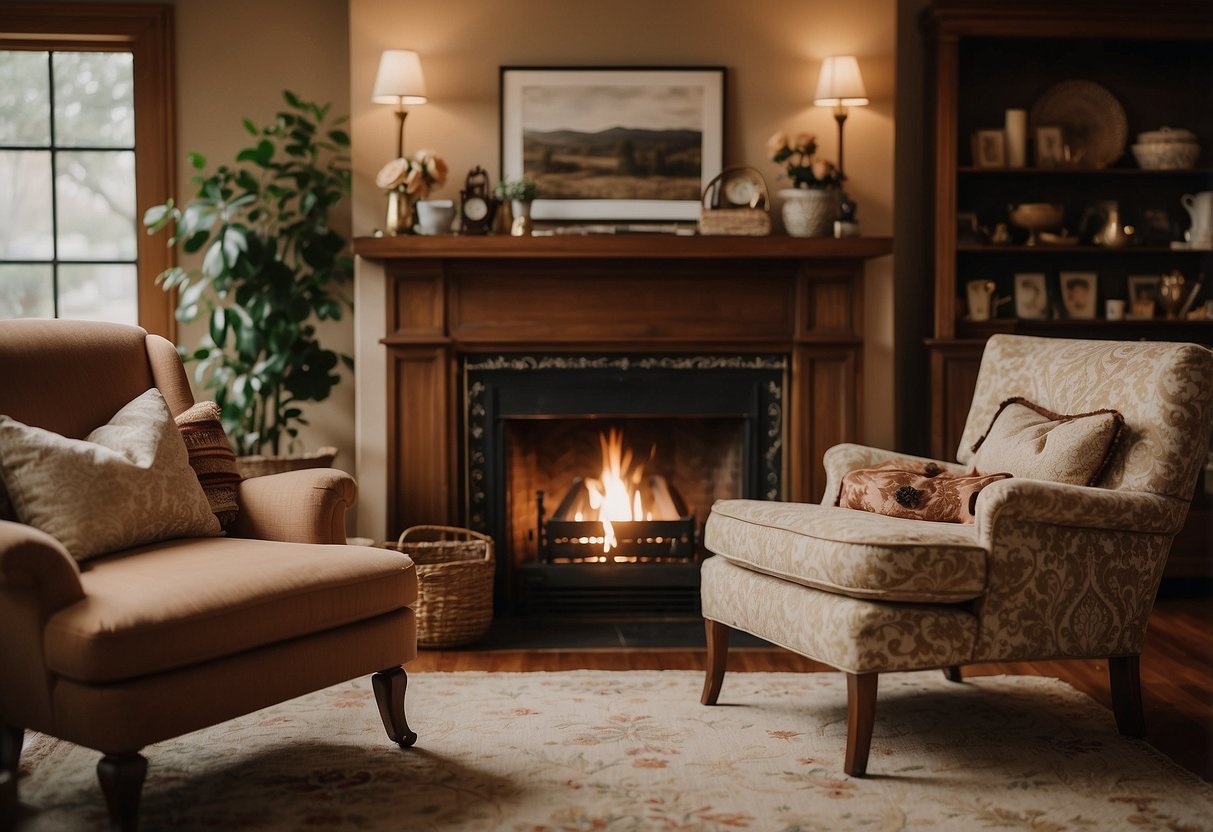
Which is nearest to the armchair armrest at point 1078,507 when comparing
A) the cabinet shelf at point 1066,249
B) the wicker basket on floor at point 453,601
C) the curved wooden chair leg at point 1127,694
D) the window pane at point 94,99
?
the curved wooden chair leg at point 1127,694

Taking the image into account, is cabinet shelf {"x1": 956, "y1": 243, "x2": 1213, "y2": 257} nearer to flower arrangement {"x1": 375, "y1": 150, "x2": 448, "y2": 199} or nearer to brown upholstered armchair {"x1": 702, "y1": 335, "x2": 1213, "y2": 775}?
brown upholstered armchair {"x1": 702, "y1": 335, "x2": 1213, "y2": 775}

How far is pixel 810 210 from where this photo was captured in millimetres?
3744

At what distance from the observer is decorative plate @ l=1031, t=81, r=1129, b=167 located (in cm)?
430

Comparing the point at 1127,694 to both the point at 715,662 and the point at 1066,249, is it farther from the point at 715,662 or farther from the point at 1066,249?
the point at 1066,249

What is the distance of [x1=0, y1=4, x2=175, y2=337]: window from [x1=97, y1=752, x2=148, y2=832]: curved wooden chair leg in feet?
8.54

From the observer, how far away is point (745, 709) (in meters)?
2.86

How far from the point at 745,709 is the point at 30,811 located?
1561mm

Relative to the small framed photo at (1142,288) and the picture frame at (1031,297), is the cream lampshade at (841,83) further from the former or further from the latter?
the small framed photo at (1142,288)

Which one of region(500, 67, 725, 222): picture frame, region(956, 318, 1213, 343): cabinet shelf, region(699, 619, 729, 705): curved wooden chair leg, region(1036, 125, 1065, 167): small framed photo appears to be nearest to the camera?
region(699, 619, 729, 705): curved wooden chair leg

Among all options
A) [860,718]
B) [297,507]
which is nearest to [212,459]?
[297,507]

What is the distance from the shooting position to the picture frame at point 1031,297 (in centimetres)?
430

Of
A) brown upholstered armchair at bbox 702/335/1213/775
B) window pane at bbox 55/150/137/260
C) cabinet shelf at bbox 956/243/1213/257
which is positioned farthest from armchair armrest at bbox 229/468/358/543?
cabinet shelf at bbox 956/243/1213/257

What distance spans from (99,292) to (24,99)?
0.74m

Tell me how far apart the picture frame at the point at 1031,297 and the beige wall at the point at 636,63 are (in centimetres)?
69
